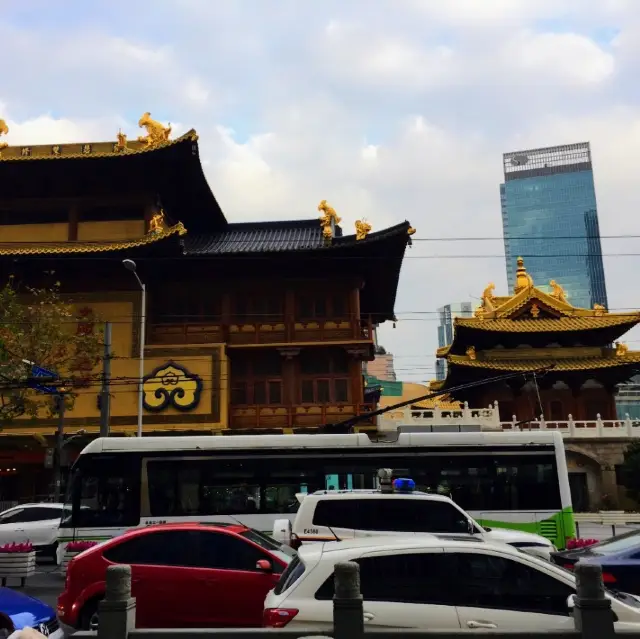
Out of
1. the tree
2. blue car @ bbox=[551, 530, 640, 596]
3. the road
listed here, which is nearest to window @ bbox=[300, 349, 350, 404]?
the tree

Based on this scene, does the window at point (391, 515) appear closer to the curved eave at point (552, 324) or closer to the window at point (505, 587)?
the window at point (505, 587)

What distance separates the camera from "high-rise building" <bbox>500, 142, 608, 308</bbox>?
6526 inches

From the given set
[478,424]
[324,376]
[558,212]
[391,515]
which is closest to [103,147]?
[324,376]

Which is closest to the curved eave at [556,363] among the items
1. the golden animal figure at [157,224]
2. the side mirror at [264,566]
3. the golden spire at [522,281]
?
the golden spire at [522,281]

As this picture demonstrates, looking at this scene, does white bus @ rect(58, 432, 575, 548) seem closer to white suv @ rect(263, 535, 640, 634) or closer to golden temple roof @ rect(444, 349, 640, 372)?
white suv @ rect(263, 535, 640, 634)

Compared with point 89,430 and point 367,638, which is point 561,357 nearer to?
point 89,430

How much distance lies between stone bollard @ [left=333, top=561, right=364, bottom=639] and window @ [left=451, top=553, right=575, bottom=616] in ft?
3.77

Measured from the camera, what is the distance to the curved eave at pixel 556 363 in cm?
3544

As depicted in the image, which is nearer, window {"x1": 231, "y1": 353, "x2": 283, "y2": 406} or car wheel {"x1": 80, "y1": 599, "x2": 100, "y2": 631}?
car wheel {"x1": 80, "y1": 599, "x2": 100, "y2": 631}

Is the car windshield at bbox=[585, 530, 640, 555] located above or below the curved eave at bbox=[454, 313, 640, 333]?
below

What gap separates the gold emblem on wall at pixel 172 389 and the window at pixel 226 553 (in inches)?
757

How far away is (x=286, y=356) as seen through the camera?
91.7 ft

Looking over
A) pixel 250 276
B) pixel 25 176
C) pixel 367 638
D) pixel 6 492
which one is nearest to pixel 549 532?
pixel 367 638

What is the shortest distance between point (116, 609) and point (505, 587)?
336 cm
